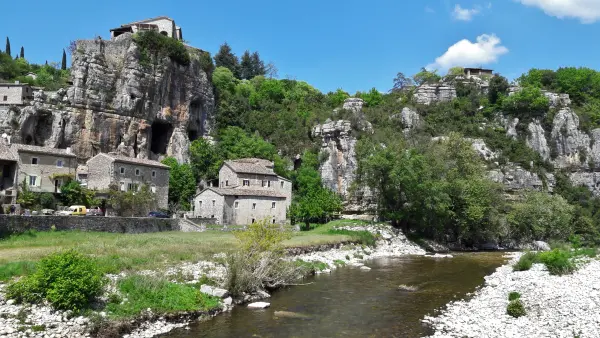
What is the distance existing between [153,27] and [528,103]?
7598 centimetres

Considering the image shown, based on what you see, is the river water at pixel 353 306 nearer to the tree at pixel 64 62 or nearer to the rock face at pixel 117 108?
the rock face at pixel 117 108

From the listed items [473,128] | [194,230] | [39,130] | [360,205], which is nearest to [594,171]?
[473,128]

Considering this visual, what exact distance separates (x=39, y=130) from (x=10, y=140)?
445cm

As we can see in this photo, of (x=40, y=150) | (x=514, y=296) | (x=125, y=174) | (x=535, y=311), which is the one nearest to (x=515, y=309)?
(x=535, y=311)

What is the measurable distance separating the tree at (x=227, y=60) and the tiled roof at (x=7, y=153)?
7909 cm

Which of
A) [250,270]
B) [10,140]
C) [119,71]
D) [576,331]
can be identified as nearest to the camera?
[576,331]

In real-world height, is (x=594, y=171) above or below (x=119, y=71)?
below

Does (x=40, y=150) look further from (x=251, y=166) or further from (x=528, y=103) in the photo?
(x=528, y=103)

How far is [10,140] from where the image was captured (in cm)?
5472

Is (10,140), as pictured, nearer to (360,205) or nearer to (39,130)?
(39,130)

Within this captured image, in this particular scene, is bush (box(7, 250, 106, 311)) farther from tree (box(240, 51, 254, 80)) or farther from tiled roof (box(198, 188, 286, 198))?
tree (box(240, 51, 254, 80))

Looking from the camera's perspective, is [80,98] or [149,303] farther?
[80,98]

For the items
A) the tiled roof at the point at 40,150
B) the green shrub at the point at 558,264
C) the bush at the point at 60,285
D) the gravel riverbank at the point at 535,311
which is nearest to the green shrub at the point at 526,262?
the green shrub at the point at 558,264

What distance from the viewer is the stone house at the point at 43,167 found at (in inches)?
1912
